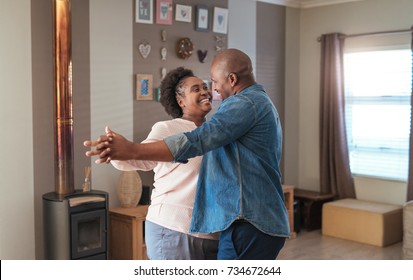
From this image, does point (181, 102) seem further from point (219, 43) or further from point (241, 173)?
point (219, 43)

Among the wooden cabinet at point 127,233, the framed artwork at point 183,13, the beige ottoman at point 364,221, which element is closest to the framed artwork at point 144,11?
the framed artwork at point 183,13


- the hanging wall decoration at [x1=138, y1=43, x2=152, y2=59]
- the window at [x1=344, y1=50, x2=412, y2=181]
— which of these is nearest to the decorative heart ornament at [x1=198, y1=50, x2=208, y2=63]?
the hanging wall decoration at [x1=138, y1=43, x2=152, y2=59]

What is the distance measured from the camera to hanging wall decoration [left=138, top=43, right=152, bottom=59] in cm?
484

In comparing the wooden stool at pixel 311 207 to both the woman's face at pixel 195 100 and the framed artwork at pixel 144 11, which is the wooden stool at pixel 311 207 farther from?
the woman's face at pixel 195 100

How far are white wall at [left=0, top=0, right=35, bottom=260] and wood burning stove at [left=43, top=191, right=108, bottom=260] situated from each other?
237 mm

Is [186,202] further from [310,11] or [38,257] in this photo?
[310,11]

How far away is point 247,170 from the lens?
5.94 feet

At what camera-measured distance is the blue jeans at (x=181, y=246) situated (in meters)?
2.03

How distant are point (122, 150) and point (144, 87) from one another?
3.30 metres

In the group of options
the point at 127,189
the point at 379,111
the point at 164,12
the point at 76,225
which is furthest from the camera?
the point at 379,111

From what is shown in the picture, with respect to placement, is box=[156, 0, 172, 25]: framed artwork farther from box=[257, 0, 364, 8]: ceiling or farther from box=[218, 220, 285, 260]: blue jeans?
box=[218, 220, 285, 260]: blue jeans

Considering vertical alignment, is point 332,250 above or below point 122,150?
below

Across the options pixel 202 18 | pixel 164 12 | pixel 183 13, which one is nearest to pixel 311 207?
pixel 202 18

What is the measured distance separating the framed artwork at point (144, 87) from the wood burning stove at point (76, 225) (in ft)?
3.59
